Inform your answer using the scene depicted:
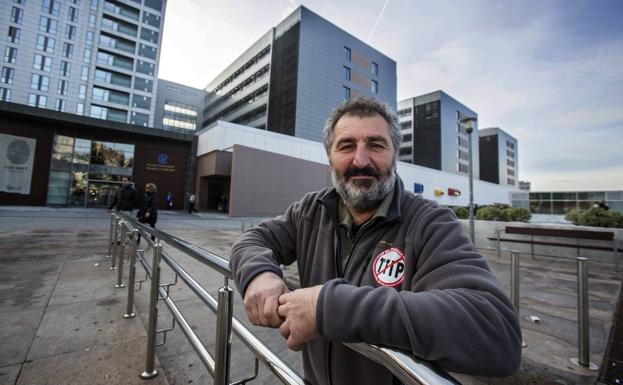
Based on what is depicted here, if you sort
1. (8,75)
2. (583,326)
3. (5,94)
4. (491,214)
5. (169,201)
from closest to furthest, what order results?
(583,326) < (491,214) < (169,201) < (5,94) < (8,75)

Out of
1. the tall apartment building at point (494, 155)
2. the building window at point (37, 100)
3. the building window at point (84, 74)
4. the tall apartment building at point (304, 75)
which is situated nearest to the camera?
the tall apartment building at point (304, 75)

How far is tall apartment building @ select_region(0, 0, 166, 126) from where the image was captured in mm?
38781

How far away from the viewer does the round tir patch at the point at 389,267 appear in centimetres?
117

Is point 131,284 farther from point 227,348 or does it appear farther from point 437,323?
point 437,323

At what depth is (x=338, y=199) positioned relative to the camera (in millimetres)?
1604

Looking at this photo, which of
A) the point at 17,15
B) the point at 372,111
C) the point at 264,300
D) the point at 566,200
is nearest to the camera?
the point at 264,300

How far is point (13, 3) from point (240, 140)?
4702cm

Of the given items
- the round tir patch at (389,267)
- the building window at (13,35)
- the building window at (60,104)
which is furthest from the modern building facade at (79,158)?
the building window at (13,35)

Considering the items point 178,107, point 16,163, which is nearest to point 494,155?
point 178,107

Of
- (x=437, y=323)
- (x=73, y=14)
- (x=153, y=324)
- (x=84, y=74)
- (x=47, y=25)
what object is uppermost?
(x=73, y=14)

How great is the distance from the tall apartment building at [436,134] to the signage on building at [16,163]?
153 feet

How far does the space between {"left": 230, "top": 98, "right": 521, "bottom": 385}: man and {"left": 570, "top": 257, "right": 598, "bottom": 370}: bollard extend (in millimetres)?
2573

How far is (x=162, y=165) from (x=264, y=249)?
86.2ft

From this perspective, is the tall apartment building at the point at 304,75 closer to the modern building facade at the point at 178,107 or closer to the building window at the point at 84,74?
the modern building facade at the point at 178,107
